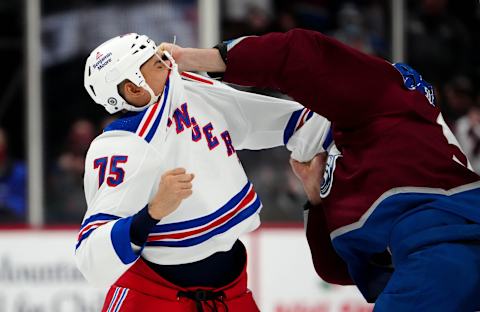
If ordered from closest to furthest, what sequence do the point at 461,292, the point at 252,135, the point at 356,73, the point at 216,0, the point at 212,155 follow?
1. the point at 461,292
2. the point at 356,73
3. the point at 212,155
4. the point at 252,135
5. the point at 216,0

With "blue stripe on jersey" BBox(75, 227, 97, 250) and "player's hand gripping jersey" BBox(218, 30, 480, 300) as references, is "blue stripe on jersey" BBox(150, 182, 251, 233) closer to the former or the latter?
"blue stripe on jersey" BBox(75, 227, 97, 250)

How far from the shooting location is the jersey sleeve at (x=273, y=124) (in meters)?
2.62

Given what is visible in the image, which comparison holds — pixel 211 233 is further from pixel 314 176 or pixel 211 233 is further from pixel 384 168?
pixel 384 168

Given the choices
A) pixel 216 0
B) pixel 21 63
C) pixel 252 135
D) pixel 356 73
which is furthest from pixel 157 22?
pixel 356 73

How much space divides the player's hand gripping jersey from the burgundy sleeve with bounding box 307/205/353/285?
17 centimetres

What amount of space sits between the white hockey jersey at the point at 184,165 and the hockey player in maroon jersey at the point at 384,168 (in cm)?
16

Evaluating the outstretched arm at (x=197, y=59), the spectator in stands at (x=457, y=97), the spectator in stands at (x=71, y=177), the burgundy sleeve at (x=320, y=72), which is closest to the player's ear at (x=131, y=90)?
the outstretched arm at (x=197, y=59)

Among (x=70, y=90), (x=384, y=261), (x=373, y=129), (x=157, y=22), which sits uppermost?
(x=373, y=129)

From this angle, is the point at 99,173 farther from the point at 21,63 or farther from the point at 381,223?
the point at 21,63

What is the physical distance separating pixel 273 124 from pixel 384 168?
19.4 inches

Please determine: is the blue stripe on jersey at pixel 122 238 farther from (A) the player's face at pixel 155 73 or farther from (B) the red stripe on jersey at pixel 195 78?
(B) the red stripe on jersey at pixel 195 78

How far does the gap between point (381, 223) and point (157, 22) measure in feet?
10.7

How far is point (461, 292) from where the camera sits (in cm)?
219

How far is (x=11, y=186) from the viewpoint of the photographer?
17.6ft
